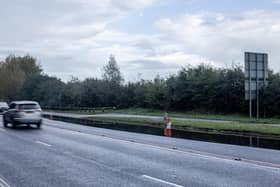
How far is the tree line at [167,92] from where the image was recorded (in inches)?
1540

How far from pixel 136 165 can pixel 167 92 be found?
3792 centimetres

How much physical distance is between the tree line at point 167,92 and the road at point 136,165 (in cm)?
2313

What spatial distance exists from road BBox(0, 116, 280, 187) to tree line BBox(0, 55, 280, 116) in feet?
75.9

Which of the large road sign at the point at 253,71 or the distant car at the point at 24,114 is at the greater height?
the large road sign at the point at 253,71

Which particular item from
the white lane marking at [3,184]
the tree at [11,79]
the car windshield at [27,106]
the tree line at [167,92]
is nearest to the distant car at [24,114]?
the car windshield at [27,106]

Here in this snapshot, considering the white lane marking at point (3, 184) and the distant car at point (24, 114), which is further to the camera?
the distant car at point (24, 114)

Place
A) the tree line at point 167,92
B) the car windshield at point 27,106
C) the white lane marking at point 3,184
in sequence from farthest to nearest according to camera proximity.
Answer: the tree line at point 167,92
the car windshield at point 27,106
the white lane marking at point 3,184

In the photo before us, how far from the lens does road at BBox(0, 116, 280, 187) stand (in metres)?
8.80

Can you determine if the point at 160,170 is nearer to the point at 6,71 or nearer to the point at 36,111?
the point at 36,111

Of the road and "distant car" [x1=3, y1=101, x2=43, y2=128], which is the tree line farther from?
the road

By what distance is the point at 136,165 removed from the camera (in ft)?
35.9

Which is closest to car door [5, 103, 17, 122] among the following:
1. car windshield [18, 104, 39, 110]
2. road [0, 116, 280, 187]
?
car windshield [18, 104, 39, 110]

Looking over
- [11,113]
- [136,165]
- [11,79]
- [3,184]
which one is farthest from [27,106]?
[11,79]

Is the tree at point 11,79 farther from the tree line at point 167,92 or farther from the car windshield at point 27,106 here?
the car windshield at point 27,106
